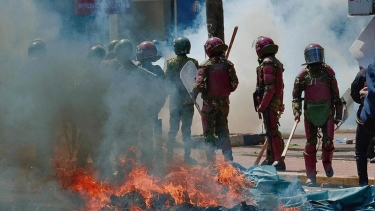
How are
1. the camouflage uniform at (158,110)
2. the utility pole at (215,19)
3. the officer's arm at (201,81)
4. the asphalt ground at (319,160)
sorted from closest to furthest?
the camouflage uniform at (158,110), the asphalt ground at (319,160), the officer's arm at (201,81), the utility pole at (215,19)

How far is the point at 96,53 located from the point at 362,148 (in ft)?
10.8

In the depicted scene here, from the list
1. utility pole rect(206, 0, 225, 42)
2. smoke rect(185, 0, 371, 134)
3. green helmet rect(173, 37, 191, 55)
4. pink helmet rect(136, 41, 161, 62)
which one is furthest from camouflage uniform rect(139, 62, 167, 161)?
smoke rect(185, 0, 371, 134)

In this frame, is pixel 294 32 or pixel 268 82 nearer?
pixel 268 82

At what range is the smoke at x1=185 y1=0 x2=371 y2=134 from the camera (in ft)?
58.4

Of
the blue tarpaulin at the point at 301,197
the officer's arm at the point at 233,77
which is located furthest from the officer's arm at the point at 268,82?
the blue tarpaulin at the point at 301,197

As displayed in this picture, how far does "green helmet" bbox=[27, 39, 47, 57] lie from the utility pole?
5.21 m

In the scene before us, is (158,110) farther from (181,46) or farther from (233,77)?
(181,46)

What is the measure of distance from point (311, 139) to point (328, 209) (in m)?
2.18

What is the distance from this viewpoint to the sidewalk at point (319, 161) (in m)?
9.25

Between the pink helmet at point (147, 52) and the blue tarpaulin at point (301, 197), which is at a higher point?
the pink helmet at point (147, 52)

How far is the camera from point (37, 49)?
7.99 m

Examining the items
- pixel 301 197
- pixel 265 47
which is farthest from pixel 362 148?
pixel 265 47

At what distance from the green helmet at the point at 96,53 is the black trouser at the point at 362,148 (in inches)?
120

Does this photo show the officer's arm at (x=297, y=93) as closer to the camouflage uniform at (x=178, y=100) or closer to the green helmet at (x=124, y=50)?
the camouflage uniform at (x=178, y=100)
